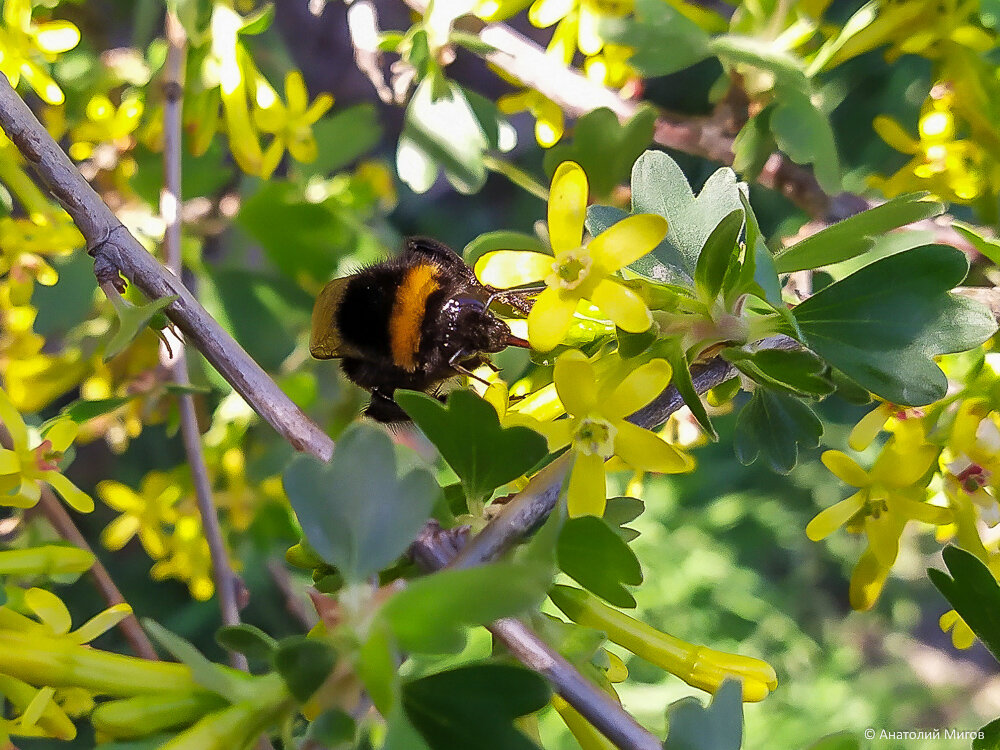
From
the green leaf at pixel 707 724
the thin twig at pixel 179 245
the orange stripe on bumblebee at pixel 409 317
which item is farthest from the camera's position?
the thin twig at pixel 179 245

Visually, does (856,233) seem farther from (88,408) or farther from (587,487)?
(88,408)

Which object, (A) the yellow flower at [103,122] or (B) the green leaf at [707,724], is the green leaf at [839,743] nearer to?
(B) the green leaf at [707,724]

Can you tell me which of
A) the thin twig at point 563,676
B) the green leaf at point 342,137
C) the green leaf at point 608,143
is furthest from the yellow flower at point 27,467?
the green leaf at point 342,137

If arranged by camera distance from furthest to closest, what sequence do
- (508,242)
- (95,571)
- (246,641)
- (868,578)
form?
(95,571) → (508,242) → (868,578) → (246,641)

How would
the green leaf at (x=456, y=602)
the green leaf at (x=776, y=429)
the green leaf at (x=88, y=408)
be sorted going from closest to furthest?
the green leaf at (x=456, y=602) < the green leaf at (x=776, y=429) < the green leaf at (x=88, y=408)

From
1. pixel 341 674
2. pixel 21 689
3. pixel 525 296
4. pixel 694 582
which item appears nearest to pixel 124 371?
pixel 21 689

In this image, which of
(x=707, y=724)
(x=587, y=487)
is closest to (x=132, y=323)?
(x=587, y=487)
